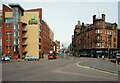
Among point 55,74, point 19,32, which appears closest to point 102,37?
point 19,32

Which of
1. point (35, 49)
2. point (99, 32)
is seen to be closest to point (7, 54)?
point (35, 49)

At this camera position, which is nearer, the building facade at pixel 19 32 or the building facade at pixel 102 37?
the building facade at pixel 19 32

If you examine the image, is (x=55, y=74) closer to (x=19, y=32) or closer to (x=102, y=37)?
(x=19, y=32)

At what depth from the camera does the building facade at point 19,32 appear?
7594cm

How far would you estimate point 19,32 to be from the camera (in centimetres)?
7744

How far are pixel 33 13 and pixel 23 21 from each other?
4.90 meters

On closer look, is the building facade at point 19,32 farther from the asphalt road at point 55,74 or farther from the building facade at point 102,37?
the asphalt road at point 55,74

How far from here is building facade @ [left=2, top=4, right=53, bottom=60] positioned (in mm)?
75938

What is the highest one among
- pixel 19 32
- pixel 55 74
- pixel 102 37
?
pixel 19 32

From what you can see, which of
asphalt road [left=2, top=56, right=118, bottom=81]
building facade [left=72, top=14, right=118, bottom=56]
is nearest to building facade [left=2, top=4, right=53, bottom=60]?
building facade [left=72, top=14, right=118, bottom=56]

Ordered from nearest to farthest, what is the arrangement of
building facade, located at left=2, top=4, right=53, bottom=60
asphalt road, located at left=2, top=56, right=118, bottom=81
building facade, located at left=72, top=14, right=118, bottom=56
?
asphalt road, located at left=2, top=56, right=118, bottom=81 < building facade, located at left=2, top=4, right=53, bottom=60 < building facade, located at left=72, top=14, right=118, bottom=56

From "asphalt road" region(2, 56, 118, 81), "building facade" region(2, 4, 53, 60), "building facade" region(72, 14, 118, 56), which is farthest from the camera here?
"building facade" region(72, 14, 118, 56)

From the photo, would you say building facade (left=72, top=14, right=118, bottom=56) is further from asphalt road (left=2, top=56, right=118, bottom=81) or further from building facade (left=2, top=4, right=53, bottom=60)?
asphalt road (left=2, top=56, right=118, bottom=81)

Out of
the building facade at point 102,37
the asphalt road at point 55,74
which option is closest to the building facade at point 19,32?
the building facade at point 102,37
